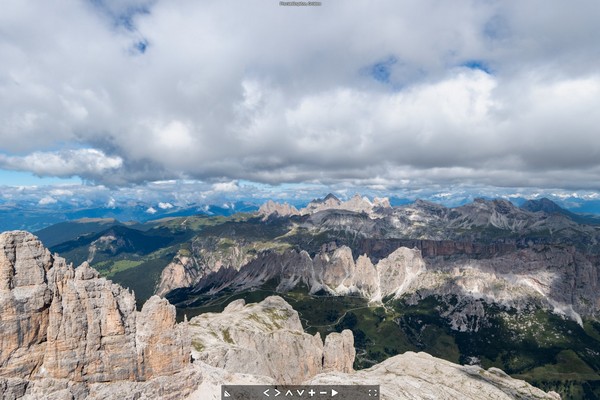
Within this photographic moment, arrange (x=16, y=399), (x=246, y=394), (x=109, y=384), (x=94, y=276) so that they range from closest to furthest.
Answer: (x=16, y=399) → (x=109, y=384) → (x=94, y=276) → (x=246, y=394)

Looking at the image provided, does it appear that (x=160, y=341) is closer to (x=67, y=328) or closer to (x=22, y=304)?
(x=67, y=328)

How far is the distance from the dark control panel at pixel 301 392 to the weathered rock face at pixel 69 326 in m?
22.5

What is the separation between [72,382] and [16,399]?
12.3m

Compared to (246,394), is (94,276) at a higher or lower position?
higher

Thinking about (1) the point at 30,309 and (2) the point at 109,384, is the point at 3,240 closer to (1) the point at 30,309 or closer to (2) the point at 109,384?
(1) the point at 30,309

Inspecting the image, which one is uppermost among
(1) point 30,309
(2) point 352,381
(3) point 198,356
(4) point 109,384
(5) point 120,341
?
(1) point 30,309

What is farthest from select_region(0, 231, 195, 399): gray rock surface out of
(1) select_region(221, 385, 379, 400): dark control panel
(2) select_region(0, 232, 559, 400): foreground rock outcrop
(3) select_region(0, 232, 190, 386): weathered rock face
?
(1) select_region(221, 385, 379, 400): dark control panel

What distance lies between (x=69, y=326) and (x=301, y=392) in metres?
85.3

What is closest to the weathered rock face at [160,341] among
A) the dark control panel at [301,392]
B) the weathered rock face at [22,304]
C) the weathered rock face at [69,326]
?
the weathered rock face at [69,326]

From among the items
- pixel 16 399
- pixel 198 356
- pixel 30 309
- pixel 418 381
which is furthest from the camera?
pixel 418 381

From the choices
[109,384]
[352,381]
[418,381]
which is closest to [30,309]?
[109,384]

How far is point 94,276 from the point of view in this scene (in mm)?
111625

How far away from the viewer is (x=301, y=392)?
137125mm

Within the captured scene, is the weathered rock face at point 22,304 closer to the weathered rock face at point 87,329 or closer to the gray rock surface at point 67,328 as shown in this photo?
the gray rock surface at point 67,328
